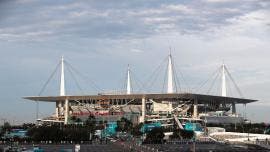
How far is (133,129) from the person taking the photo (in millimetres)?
107938

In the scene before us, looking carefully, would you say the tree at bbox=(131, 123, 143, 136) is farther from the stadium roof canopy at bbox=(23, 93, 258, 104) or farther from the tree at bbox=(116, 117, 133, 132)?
the stadium roof canopy at bbox=(23, 93, 258, 104)

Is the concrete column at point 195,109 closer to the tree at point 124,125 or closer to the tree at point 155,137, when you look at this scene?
the tree at point 124,125

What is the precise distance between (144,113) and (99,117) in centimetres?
1162

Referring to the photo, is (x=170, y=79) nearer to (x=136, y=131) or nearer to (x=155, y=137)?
(x=136, y=131)

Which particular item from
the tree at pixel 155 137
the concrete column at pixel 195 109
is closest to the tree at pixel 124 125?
the concrete column at pixel 195 109

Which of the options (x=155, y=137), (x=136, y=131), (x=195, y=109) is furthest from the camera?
(x=195, y=109)

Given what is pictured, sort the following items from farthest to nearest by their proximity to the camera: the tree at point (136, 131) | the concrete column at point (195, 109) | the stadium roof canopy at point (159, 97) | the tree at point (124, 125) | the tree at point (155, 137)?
the concrete column at point (195, 109) < the stadium roof canopy at point (159, 97) < the tree at point (124, 125) < the tree at point (136, 131) < the tree at point (155, 137)

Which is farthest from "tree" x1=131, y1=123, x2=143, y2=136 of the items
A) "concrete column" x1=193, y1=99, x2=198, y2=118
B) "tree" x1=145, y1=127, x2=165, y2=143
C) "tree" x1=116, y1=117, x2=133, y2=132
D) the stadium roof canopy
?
"tree" x1=145, y1=127, x2=165, y2=143

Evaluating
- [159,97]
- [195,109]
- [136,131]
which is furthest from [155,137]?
[195,109]

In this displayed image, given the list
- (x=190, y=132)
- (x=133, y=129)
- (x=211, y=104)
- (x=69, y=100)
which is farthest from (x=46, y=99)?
(x=190, y=132)

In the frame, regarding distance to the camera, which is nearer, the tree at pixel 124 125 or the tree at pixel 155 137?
the tree at pixel 155 137

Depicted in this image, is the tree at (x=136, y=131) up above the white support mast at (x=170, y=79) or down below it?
below

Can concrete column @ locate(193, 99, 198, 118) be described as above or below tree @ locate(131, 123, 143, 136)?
above

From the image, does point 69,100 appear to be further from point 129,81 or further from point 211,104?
point 211,104
